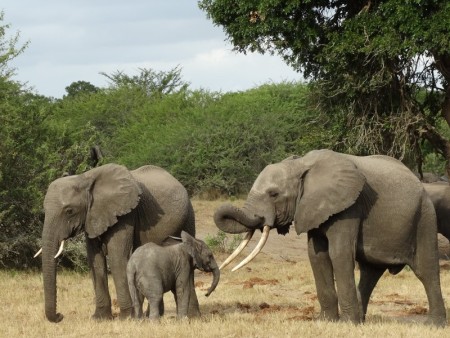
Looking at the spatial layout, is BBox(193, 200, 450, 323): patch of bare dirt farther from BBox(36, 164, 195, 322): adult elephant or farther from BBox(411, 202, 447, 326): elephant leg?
BBox(36, 164, 195, 322): adult elephant

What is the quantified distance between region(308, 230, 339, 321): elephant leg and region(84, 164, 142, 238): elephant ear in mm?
2061

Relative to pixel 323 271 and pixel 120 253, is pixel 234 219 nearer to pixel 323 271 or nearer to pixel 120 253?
pixel 323 271

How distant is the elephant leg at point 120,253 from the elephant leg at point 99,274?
0.36 metres

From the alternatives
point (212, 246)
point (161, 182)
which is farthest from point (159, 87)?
point (161, 182)

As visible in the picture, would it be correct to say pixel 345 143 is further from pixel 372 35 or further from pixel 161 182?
pixel 161 182

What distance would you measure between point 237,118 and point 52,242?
21670mm

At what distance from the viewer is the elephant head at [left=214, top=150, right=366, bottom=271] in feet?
34.2

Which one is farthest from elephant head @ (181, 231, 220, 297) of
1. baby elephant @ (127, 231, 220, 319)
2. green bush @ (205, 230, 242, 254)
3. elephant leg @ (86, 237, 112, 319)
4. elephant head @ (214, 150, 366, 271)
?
green bush @ (205, 230, 242, 254)

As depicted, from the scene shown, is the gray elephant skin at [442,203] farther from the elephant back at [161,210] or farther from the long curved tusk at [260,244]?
the long curved tusk at [260,244]

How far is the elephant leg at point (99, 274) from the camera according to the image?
1221cm

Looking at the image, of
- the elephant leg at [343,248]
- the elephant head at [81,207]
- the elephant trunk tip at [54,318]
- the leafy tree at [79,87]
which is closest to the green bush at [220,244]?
the elephant head at [81,207]

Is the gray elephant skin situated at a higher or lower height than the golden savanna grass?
higher

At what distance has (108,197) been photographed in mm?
11812

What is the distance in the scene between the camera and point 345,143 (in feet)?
64.4
